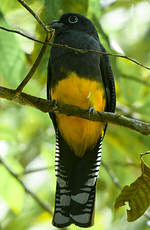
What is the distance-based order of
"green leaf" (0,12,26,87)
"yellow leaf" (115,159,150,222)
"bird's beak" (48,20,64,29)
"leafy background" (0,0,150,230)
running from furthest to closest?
"bird's beak" (48,20,64,29) < "leafy background" (0,0,150,230) < "green leaf" (0,12,26,87) < "yellow leaf" (115,159,150,222)

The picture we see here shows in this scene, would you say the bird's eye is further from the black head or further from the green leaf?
the green leaf

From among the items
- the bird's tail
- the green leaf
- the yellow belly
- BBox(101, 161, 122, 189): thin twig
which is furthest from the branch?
BBox(101, 161, 122, 189): thin twig

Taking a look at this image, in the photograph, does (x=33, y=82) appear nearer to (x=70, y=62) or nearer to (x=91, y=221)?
(x=70, y=62)

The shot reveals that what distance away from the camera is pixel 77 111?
10.4ft

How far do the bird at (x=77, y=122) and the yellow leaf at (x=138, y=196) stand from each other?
3.34 ft

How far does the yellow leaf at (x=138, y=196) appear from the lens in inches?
106

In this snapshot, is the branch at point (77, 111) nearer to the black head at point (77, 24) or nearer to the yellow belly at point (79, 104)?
the yellow belly at point (79, 104)

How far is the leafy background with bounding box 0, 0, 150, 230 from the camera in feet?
11.4

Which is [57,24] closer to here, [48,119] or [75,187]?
[48,119]

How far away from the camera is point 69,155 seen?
13.6 ft

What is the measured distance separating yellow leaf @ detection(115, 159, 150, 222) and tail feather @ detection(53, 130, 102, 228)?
3.34 feet

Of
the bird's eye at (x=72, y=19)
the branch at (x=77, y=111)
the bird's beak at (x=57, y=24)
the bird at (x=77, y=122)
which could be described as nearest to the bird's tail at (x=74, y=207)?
the bird at (x=77, y=122)

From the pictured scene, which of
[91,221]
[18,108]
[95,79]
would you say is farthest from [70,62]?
[18,108]

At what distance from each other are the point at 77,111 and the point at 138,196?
0.73 meters
